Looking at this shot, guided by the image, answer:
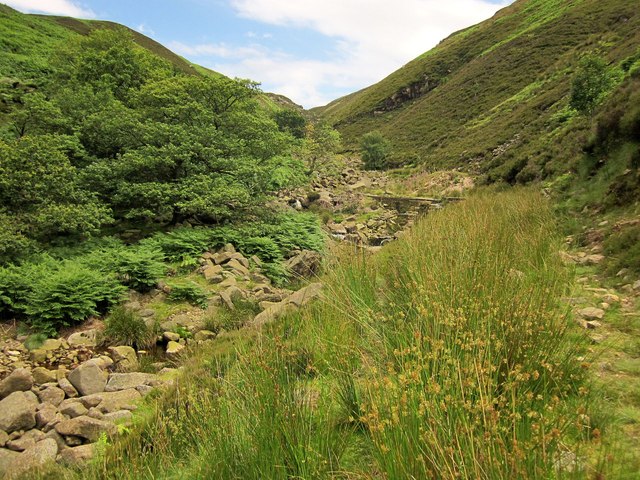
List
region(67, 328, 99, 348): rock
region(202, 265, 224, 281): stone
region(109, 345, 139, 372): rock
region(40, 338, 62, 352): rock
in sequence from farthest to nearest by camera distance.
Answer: region(202, 265, 224, 281): stone
region(67, 328, 99, 348): rock
region(40, 338, 62, 352): rock
region(109, 345, 139, 372): rock

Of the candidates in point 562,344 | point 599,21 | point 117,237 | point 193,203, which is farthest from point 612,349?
point 599,21

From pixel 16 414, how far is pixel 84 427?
3.39ft

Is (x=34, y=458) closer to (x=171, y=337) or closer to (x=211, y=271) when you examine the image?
(x=171, y=337)

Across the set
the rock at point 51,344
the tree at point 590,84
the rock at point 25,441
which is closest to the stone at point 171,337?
the rock at point 51,344

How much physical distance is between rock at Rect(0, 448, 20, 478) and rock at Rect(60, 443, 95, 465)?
469 millimetres

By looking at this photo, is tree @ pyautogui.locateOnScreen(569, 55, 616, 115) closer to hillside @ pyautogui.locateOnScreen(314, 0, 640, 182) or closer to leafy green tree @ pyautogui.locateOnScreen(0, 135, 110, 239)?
hillside @ pyautogui.locateOnScreen(314, 0, 640, 182)

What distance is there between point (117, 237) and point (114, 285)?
9.78 feet

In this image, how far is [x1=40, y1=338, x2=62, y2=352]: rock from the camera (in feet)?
21.4

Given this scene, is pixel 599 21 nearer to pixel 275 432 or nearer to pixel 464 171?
pixel 464 171

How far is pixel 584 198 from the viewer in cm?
873

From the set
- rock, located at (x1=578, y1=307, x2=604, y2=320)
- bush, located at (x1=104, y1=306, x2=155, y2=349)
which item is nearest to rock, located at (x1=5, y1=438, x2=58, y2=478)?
bush, located at (x1=104, y1=306, x2=155, y2=349)

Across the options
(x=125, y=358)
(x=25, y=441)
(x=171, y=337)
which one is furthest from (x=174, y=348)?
(x=25, y=441)

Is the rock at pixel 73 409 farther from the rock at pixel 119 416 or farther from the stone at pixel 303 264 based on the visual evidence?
the stone at pixel 303 264

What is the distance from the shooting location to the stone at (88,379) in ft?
17.5
